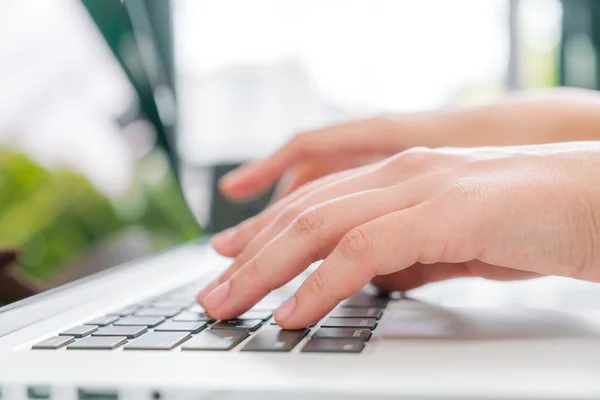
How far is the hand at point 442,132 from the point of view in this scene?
0.90 meters

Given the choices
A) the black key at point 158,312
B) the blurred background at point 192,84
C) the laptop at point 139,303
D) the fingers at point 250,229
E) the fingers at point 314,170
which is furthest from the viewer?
the fingers at point 314,170

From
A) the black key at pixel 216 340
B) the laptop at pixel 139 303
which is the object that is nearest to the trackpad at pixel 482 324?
the laptop at pixel 139 303

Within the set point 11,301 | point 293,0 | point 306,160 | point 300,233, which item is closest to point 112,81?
point 306,160

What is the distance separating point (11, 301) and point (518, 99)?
73 centimetres

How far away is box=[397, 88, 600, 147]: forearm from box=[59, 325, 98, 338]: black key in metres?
0.52

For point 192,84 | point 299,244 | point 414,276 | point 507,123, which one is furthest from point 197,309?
point 192,84

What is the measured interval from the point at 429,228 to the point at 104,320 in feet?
0.99

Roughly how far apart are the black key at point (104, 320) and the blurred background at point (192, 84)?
163 millimetres

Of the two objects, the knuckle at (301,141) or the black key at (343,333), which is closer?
the black key at (343,333)

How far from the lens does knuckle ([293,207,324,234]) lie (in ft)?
1.88

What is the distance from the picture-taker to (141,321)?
0.57 m

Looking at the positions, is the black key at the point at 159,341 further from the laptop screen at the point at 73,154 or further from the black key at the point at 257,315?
the laptop screen at the point at 73,154

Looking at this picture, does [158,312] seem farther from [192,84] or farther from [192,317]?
[192,84]

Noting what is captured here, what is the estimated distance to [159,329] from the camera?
535 millimetres
